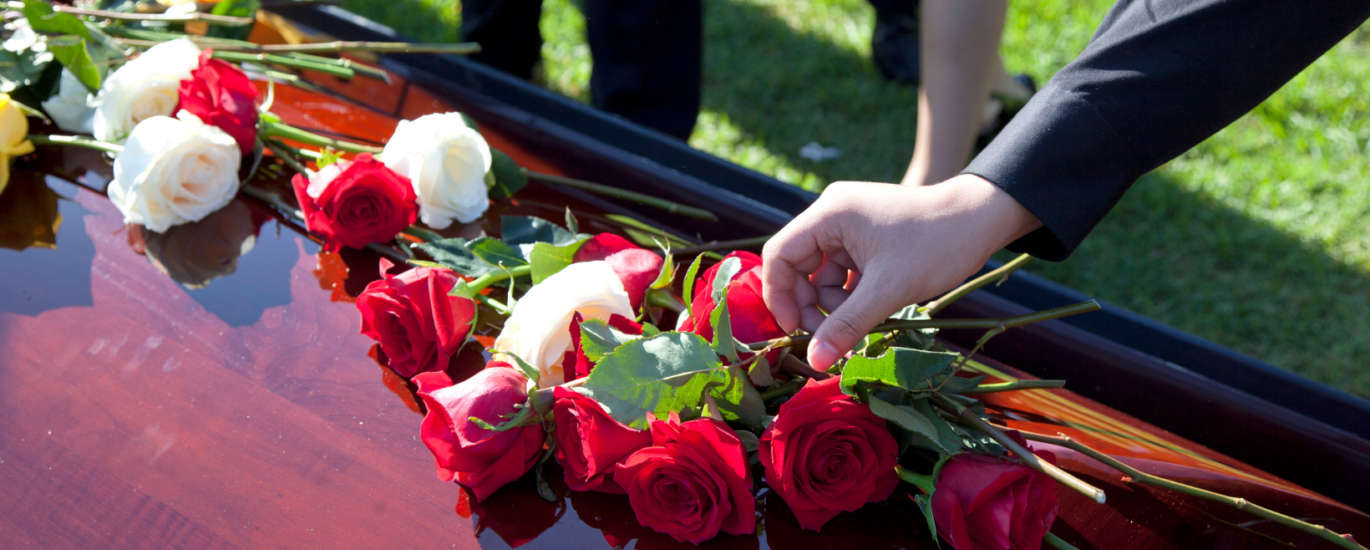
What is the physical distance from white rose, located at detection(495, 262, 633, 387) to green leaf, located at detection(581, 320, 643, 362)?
5 centimetres

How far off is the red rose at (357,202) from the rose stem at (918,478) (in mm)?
645

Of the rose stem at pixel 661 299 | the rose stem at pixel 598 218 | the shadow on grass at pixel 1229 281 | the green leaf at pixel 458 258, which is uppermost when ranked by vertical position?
the rose stem at pixel 661 299

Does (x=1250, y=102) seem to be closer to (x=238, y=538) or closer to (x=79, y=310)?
(x=238, y=538)

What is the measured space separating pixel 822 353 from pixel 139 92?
1013mm

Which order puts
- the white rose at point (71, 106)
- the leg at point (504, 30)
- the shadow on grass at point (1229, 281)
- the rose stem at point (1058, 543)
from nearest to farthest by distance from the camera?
the rose stem at point (1058, 543) < the white rose at point (71, 106) < the shadow on grass at point (1229, 281) < the leg at point (504, 30)

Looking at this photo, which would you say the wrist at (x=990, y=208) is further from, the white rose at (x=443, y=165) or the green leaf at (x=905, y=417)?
the white rose at (x=443, y=165)

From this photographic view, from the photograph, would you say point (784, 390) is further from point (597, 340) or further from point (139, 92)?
point (139, 92)

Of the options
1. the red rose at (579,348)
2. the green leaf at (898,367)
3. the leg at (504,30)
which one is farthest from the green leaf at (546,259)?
the leg at (504,30)

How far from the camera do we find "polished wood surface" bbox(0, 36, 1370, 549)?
756 mm

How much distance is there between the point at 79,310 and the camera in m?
1.00

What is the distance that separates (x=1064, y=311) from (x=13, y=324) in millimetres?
1145

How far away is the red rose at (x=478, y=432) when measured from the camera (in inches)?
27.3

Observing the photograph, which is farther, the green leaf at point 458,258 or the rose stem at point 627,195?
the rose stem at point 627,195

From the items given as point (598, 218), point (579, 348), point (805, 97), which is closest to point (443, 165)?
point (598, 218)
